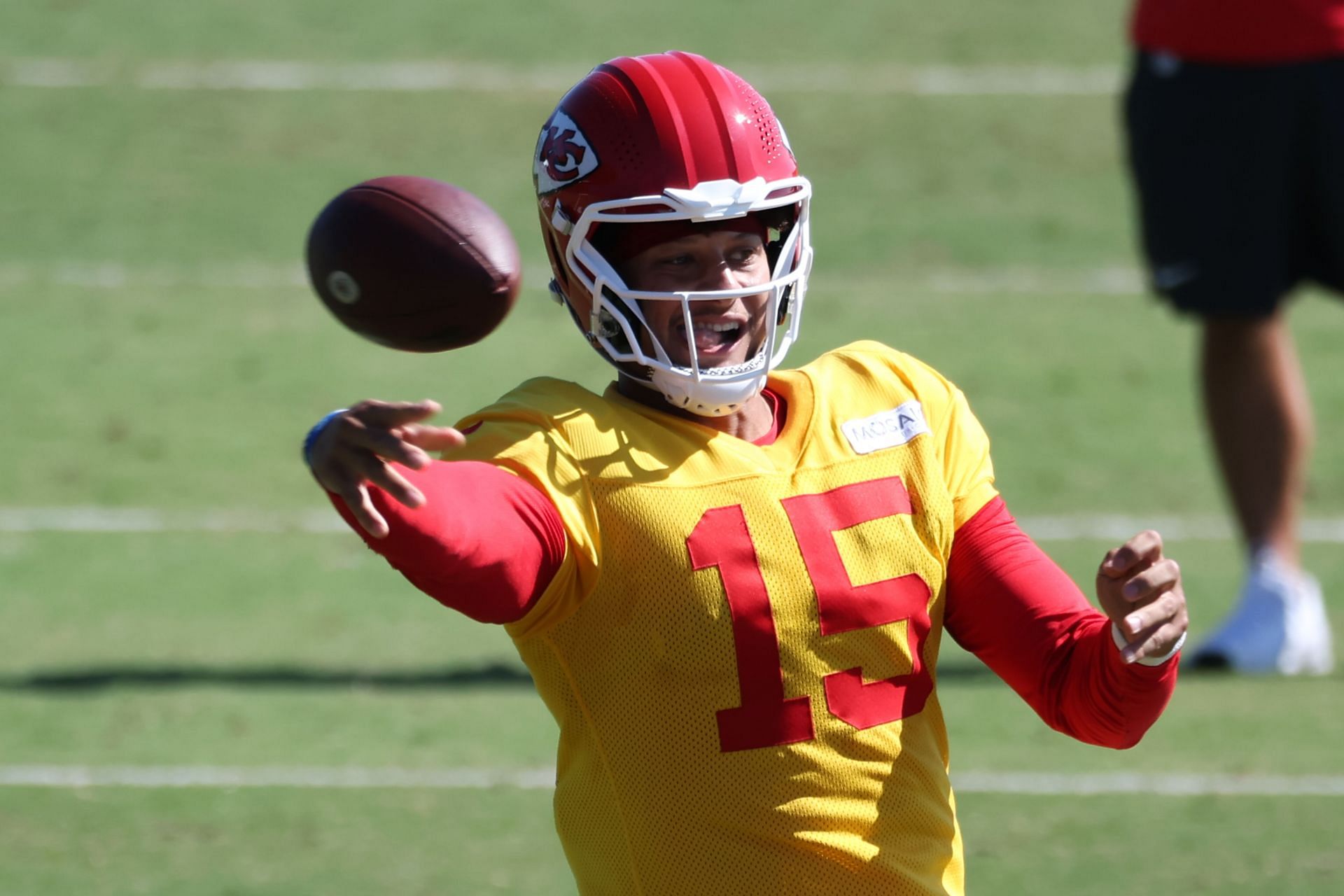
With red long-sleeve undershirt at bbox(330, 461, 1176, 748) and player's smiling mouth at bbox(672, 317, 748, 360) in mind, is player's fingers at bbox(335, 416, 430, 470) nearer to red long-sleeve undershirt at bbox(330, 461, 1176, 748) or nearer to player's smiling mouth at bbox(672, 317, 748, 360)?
red long-sleeve undershirt at bbox(330, 461, 1176, 748)

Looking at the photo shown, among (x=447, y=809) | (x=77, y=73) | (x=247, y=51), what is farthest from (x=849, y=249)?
(x=447, y=809)

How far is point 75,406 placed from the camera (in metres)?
7.34

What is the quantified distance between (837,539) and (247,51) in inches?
307

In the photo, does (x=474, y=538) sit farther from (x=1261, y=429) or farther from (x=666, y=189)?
(x=1261, y=429)

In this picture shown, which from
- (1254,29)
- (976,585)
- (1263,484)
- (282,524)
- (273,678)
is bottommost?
(282,524)

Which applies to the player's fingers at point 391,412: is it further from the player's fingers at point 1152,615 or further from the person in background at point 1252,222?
the person in background at point 1252,222

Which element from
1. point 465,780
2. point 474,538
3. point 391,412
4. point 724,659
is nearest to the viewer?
point 391,412

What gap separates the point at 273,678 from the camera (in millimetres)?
5449

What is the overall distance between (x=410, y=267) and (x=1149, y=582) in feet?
3.33

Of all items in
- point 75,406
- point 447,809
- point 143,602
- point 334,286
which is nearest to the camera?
point 334,286

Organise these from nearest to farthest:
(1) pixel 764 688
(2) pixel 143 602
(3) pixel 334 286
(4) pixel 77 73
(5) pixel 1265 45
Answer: (1) pixel 764 688 < (3) pixel 334 286 < (5) pixel 1265 45 < (2) pixel 143 602 < (4) pixel 77 73

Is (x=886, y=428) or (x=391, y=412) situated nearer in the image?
(x=391, y=412)

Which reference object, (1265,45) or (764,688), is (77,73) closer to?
(1265,45)

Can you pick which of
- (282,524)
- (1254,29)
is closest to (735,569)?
(1254,29)
